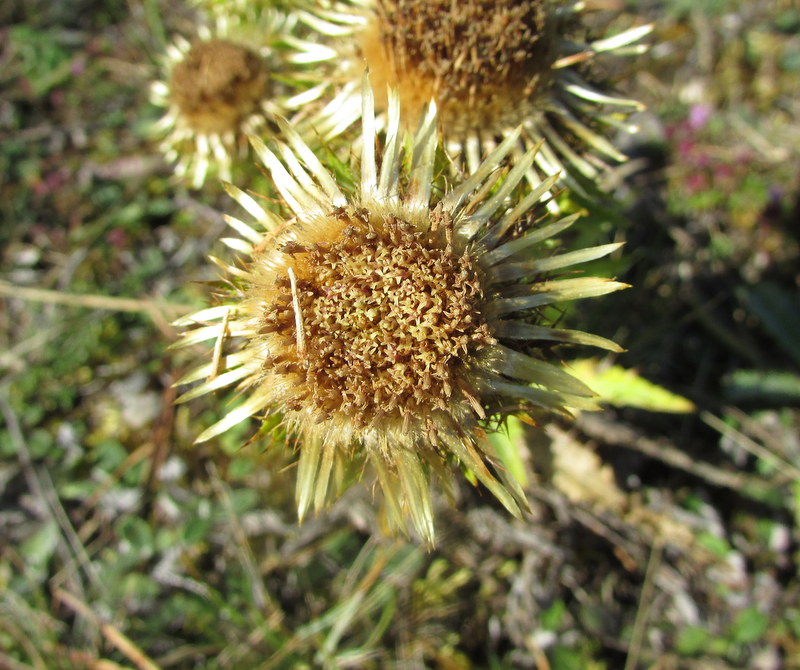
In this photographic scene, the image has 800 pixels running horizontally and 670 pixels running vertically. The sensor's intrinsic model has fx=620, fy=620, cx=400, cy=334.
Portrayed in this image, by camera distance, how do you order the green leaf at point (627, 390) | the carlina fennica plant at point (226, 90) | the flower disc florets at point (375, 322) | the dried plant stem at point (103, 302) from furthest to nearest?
the dried plant stem at point (103, 302)
the carlina fennica plant at point (226, 90)
the green leaf at point (627, 390)
the flower disc florets at point (375, 322)

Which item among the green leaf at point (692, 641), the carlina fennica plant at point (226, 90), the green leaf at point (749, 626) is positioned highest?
the carlina fennica plant at point (226, 90)

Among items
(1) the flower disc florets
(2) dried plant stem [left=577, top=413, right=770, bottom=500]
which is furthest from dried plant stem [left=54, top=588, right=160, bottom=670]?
(2) dried plant stem [left=577, top=413, right=770, bottom=500]

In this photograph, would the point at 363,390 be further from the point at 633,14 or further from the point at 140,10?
the point at 140,10

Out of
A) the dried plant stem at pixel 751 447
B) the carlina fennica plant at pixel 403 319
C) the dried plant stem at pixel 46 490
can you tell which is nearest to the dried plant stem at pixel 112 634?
the dried plant stem at pixel 46 490

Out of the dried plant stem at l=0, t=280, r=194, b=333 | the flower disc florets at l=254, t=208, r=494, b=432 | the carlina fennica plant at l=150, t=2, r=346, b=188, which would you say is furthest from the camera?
the dried plant stem at l=0, t=280, r=194, b=333

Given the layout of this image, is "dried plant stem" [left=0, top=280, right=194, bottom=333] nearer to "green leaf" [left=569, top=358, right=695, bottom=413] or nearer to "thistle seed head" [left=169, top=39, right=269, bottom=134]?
"thistle seed head" [left=169, top=39, right=269, bottom=134]

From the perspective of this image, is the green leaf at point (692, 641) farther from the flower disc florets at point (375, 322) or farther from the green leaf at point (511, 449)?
the flower disc florets at point (375, 322)

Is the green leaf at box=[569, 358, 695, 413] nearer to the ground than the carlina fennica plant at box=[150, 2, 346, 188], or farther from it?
nearer to the ground

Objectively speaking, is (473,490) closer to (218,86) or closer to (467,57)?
(467,57)

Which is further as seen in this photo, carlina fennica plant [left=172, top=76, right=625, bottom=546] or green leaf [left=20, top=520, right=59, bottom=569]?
green leaf [left=20, top=520, right=59, bottom=569]
